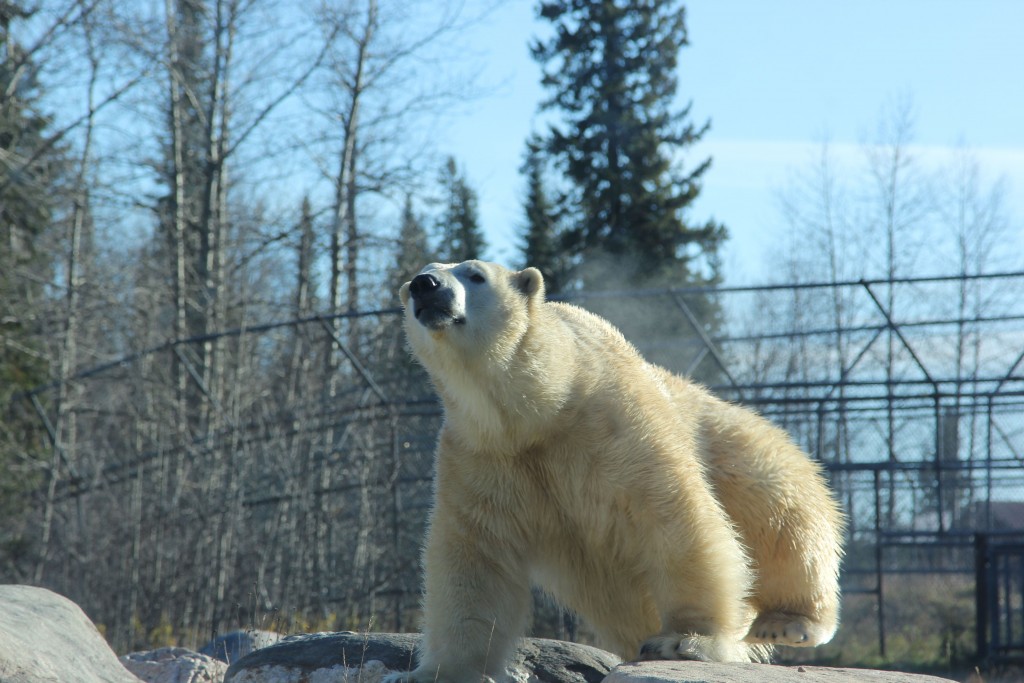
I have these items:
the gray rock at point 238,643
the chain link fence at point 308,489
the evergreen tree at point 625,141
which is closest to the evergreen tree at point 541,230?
the evergreen tree at point 625,141

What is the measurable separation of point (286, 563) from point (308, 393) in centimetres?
155

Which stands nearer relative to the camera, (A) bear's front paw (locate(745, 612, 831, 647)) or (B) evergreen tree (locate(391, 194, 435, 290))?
(A) bear's front paw (locate(745, 612, 831, 647))

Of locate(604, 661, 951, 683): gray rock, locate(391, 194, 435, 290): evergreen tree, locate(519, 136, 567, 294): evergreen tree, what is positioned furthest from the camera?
locate(519, 136, 567, 294): evergreen tree

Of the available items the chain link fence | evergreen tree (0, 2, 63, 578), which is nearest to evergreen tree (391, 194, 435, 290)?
the chain link fence

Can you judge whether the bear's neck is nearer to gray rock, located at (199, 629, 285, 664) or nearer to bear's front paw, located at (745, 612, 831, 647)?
bear's front paw, located at (745, 612, 831, 647)

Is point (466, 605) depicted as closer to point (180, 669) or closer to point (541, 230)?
point (180, 669)

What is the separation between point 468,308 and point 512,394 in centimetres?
36

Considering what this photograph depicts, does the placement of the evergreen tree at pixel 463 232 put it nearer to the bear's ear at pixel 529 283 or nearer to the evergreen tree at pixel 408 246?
the evergreen tree at pixel 408 246

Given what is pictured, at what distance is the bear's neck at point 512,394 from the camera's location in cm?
370

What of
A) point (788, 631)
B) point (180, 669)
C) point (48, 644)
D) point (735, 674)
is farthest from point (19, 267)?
point (735, 674)

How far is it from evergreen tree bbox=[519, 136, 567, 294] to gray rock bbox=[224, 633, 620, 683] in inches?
625

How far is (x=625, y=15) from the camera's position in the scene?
21.5 m

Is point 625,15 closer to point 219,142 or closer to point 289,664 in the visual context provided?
point 219,142

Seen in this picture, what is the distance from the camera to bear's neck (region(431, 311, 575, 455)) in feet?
12.1
